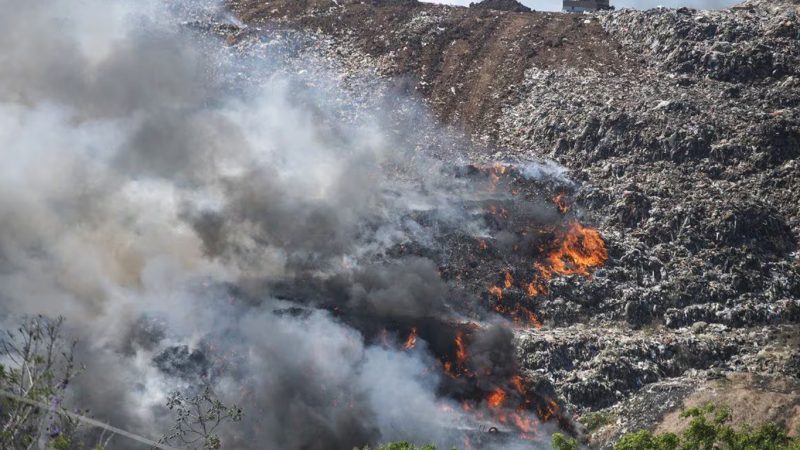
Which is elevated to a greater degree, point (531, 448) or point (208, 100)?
point (208, 100)

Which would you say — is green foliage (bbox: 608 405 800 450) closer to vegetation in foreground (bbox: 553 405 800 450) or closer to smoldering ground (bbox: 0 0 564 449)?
vegetation in foreground (bbox: 553 405 800 450)

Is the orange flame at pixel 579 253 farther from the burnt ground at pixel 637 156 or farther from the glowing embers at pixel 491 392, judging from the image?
the glowing embers at pixel 491 392

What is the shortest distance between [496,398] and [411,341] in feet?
14.2

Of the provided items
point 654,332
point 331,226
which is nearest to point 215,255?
point 331,226

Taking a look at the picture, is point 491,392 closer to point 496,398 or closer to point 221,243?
point 496,398

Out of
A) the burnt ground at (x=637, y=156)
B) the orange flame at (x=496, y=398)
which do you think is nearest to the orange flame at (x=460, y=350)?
the orange flame at (x=496, y=398)

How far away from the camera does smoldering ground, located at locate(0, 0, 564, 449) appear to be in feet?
107

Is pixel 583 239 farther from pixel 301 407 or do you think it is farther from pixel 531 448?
pixel 301 407

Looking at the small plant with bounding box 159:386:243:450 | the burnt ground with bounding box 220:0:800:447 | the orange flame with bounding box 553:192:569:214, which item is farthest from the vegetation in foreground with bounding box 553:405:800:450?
the orange flame with bounding box 553:192:569:214

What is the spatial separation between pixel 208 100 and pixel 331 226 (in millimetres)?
12878

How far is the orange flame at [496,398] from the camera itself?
33344 mm

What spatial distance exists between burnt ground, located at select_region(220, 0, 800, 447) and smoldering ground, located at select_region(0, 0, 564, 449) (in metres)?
4.14

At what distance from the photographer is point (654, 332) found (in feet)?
120

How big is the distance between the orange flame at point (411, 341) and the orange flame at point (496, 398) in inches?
152
